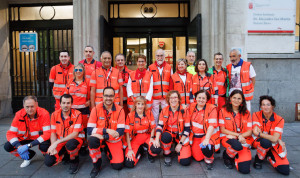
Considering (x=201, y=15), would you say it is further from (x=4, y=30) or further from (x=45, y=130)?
(x=4, y=30)

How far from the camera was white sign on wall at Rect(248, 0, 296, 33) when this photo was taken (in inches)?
249

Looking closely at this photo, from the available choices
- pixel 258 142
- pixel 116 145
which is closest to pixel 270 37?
pixel 258 142

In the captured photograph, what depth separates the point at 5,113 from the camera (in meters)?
7.50

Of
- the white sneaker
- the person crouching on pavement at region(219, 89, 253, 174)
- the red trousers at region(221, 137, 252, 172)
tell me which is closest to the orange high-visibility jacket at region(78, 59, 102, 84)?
the white sneaker

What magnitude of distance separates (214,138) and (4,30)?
8042mm

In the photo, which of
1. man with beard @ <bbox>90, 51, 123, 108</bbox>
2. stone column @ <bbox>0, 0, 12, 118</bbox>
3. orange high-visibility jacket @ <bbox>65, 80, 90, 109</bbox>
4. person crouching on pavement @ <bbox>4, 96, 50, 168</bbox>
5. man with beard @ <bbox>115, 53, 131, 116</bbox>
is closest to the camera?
person crouching on pavement @ <bbox>4, 96, 50, 168</bbox>

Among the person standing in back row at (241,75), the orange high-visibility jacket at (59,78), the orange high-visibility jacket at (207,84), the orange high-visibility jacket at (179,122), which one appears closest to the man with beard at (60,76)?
the orange high-visibility jacket at (59,78)

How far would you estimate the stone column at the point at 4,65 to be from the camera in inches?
292

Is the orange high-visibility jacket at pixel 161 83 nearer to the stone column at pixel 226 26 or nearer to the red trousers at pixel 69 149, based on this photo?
the red trousers at pixel 69 149

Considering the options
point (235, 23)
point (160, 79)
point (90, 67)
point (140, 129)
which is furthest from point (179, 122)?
point (235, 23)

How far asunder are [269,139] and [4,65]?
8.46 meters

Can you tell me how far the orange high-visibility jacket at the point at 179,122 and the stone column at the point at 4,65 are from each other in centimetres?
633

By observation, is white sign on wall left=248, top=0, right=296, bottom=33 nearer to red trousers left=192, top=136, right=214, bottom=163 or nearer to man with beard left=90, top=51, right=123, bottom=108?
red trousers left=192, top=136, right=214, bottom=163

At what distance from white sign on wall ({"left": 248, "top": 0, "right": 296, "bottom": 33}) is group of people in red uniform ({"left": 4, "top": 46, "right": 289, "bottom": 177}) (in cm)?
267
